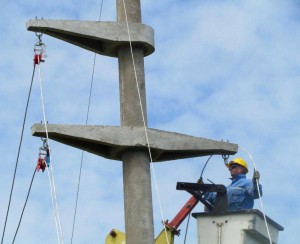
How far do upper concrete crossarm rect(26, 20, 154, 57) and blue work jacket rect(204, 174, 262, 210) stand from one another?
3.01 m

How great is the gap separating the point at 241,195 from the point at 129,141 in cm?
306

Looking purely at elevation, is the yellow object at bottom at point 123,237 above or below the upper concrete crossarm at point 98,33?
below

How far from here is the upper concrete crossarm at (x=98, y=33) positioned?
1892 cm

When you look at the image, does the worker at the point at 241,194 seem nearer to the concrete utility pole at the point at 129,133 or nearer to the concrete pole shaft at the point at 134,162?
the concrete utility pole at the point at 129,133

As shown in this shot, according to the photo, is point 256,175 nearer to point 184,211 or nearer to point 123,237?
point 184,211

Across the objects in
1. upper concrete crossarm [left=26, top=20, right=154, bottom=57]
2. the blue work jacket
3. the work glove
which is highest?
upper concrete crossarm [left=26, top=20, right=154, bottom=57]

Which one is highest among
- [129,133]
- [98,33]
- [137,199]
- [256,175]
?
[98,33]

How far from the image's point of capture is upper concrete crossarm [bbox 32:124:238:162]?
58.7ft

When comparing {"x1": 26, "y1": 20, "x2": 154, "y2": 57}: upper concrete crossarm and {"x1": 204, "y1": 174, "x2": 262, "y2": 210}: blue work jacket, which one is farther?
{"x1": 204, "y1": 174, "x2": 262, "y2": 210}: blue work jacket

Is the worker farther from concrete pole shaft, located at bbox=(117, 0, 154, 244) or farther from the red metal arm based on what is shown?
concrete pole shaft, located at bbox=(117, 0, 154, 244)

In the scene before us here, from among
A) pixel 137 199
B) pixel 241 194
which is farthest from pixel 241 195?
pixel 137 199

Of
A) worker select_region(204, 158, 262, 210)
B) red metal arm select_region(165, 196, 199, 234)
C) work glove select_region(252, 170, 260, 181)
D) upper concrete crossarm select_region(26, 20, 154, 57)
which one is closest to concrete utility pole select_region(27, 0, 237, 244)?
upper concrete crossarm select_region(26, 20, 154, 57)

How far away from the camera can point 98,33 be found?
63.0 feet

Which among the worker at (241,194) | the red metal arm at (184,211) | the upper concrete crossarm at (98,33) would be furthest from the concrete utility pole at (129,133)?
the red metal arm at (184,211)
